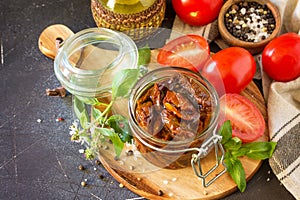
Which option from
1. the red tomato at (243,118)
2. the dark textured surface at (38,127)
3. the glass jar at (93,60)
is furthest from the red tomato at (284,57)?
the glass jar at (93,60)

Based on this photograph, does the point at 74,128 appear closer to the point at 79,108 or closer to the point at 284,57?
the point at 79,108

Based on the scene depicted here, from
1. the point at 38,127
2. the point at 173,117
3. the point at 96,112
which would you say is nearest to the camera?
the point at 173,117

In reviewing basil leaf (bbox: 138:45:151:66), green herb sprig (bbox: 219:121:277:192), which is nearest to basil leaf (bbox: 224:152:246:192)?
green herb sprig (bbox: 219:121:277:192)

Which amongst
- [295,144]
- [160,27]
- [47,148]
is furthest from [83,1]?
[295,144]

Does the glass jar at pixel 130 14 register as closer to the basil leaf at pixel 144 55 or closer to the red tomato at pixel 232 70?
the basil leaf at pixel 144 55

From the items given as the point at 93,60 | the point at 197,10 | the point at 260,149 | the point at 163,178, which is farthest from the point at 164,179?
the point at 197,10

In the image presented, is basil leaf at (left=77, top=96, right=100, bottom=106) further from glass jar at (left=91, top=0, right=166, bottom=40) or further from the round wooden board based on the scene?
glass jar at (left=91, top=0, right=166, bottom=40)
